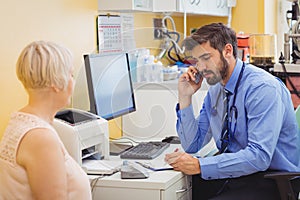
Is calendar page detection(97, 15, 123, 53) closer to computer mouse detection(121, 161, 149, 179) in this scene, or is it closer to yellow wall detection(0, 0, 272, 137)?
yellow wall detection(0, 0, 272, 137)

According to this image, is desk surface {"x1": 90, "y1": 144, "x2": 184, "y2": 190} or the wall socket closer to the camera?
desk surface {"x1": 90, "y1": 144, "x2": 184, "y2": 190}

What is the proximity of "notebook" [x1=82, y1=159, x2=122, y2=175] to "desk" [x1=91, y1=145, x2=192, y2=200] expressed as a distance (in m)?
0.04

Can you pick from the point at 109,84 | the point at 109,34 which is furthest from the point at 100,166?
the point at 109,34

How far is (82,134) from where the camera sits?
2168 millimetres

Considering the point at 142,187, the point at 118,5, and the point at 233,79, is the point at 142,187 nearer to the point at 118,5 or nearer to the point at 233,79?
the point at 233,79

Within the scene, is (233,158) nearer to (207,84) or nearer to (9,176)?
(207,84)

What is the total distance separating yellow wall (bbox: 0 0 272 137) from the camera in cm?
215

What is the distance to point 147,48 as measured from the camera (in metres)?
3.09

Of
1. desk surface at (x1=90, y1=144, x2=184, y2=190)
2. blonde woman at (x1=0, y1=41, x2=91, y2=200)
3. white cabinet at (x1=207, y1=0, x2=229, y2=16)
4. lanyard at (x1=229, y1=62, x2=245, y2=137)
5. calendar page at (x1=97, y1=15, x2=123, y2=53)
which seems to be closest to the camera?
blonde woman at (x1=0, y1=41, x2=91, y2=200)

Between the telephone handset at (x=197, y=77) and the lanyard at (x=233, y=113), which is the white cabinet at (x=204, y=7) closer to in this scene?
the telephone handset at (x=197, y=77)

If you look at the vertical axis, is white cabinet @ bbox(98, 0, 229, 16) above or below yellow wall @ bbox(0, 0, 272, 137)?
above

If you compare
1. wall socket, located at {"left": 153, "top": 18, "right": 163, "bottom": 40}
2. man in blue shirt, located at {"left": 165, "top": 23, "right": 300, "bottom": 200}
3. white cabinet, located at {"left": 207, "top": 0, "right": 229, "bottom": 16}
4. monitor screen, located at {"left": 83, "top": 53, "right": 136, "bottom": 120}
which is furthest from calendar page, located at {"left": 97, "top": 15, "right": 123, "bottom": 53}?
white cabinet, located at {"left": 207, "top": 0, "right": 229, "bottom": 16}

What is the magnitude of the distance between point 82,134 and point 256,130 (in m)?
0.70

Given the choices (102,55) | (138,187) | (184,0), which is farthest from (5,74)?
(184,0)
